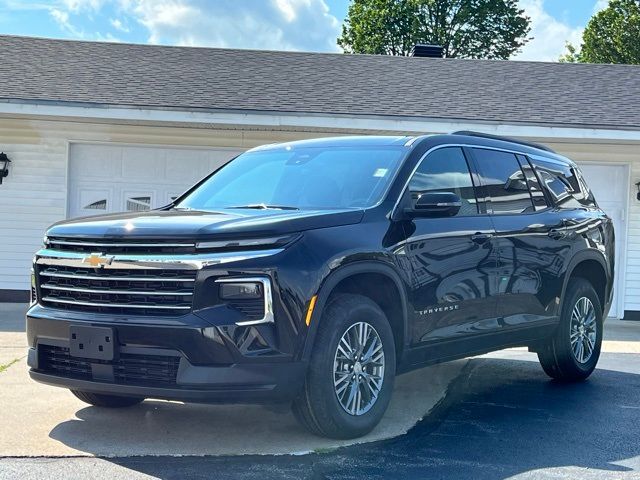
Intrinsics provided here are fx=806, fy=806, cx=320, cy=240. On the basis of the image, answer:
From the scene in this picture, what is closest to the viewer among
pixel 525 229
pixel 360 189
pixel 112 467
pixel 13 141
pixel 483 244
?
pixel 112 467

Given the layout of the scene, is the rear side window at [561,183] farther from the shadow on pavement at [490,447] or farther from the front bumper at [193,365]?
the front bumper at [193,365]

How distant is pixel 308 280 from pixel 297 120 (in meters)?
7.15

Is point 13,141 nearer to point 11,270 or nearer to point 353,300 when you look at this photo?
point 11,270

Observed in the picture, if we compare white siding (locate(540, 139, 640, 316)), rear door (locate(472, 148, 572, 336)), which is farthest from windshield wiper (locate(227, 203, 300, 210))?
white siding (locate(540, 139, 640, 316))

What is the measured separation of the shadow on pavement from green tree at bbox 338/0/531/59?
3428cm

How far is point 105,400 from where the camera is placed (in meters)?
5.57

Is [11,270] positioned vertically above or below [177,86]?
below

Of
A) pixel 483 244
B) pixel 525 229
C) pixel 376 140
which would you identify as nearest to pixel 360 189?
pixel 376 140

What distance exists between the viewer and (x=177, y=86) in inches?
506

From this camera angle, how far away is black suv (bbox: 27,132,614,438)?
4.36m

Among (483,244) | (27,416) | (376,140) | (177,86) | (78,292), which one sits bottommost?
(27,416)

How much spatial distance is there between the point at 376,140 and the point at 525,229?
1.41 m

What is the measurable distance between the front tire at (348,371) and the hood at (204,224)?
51cm

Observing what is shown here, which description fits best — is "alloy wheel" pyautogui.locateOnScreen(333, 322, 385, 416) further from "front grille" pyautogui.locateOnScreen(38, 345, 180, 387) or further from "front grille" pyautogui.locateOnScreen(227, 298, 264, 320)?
"front grille" pyautogui.locateOnScreen(38, 345, 180, 387)
